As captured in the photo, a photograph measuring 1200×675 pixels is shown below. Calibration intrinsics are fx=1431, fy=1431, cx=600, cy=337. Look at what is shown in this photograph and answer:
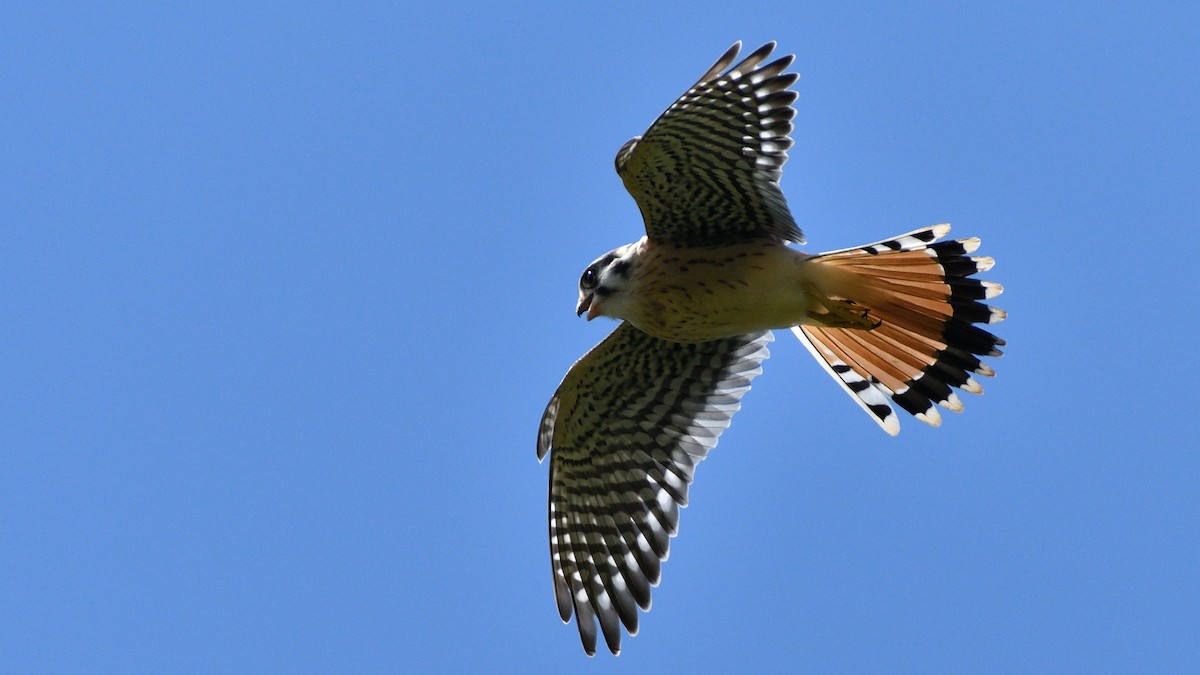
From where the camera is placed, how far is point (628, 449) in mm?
8266

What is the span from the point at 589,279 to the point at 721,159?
102cm

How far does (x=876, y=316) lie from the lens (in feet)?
24.3

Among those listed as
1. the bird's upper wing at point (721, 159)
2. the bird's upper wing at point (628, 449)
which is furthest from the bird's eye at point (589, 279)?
the bird's upper wing at point (628, 449)

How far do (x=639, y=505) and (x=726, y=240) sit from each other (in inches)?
68.2

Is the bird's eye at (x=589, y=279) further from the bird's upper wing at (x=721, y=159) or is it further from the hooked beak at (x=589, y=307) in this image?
the bird's upper wing at (x=721, y=159)

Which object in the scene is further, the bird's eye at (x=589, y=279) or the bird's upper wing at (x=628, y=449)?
the bird's upper wing at (x=628, y=449)

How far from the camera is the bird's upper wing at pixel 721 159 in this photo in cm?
661

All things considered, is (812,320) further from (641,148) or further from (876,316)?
(641,148)

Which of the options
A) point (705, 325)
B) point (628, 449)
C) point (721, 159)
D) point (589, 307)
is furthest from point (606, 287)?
point (628, 449)

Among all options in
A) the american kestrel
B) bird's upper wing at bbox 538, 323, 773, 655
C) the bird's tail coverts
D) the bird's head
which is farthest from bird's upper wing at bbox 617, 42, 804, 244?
bird's upper wing at bbox 538, 323, 773, 655

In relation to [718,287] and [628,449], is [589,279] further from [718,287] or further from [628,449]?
[628,449]

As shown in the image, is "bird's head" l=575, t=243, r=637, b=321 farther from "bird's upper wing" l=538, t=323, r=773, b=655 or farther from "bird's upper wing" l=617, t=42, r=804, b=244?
"bird's upper wing" l=538, t=323, r=773, b=655

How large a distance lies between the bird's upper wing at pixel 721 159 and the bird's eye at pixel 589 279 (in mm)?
372

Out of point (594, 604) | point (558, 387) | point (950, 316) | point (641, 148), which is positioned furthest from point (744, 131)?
point (594, 604)
